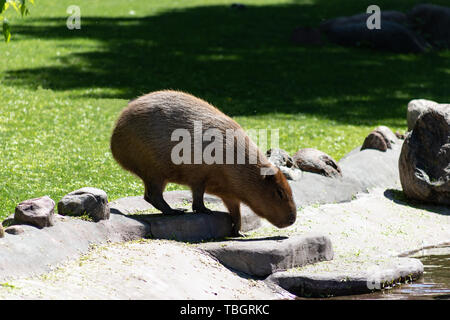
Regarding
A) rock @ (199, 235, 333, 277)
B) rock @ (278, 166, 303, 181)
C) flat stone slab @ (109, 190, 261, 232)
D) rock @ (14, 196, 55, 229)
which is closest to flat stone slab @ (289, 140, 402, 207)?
rock @ (278, 166, 303, 181)

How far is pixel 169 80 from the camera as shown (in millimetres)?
16531

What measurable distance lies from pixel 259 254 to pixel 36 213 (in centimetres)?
197

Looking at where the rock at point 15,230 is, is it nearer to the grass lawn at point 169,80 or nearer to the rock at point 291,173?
the grass lawn at point 169,80

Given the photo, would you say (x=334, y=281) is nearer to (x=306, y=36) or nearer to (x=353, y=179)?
(x=353, y=179)

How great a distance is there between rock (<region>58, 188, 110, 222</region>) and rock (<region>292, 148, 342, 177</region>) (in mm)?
3921

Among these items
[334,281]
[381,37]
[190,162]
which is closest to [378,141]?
[190,162]

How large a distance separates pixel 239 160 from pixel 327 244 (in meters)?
1.19

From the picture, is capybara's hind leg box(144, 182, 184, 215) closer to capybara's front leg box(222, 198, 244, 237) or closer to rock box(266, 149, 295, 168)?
capybara's front leg box(222, 198, 244, 237)

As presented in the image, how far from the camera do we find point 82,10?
23.3 m

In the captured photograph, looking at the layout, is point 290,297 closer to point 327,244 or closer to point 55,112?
point 327,244

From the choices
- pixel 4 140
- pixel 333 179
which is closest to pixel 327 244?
pixel 333 179

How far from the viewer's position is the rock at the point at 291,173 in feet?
32.2

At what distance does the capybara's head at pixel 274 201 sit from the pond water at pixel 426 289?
1.11 metres

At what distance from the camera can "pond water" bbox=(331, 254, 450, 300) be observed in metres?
6.83
